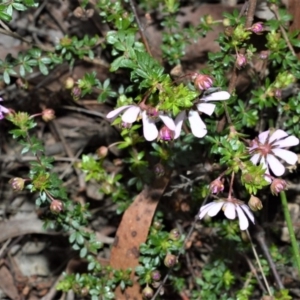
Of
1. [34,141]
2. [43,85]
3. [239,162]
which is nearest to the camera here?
[239,162]

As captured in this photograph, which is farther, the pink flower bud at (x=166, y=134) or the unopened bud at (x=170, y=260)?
the unopened bud at (x=170, y=260)

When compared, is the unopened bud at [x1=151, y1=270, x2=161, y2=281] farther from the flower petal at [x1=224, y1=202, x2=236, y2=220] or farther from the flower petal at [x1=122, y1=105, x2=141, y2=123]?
the flower petal at [x1=122, y1=105, x2=141, y2=123]

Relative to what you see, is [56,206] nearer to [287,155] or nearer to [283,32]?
[287,155]

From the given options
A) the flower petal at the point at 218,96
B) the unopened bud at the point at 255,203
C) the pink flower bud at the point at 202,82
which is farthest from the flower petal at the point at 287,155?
the pink flower bud at the point at 202,82

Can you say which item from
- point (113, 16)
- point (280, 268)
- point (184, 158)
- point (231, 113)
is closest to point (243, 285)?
point (280, 268)

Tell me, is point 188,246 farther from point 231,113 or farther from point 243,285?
point 231,113

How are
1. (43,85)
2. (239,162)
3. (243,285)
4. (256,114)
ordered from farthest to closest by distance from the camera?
(43,85) → (243,285) → (256,114) → (239,162)

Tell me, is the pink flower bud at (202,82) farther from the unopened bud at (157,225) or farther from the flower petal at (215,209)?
the unopened bud at (157,225)
